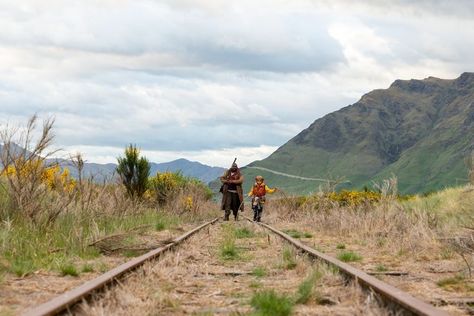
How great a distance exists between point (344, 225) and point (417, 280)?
8.18m

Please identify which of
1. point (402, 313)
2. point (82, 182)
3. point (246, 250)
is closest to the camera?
point (402, 313)

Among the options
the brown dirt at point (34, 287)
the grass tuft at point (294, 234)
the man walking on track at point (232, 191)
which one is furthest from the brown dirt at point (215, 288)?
the man walking on track at point (232, 191)

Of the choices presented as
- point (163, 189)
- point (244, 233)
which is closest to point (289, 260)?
point (244, 233)

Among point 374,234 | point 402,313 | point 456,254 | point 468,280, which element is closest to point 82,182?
point 374,234

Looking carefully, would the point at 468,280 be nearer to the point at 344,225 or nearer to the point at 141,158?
the point at 344,225

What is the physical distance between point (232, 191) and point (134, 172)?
4957 mm

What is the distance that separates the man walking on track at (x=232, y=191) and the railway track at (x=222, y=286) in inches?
629

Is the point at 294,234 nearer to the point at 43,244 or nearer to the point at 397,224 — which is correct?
the point at 397,224

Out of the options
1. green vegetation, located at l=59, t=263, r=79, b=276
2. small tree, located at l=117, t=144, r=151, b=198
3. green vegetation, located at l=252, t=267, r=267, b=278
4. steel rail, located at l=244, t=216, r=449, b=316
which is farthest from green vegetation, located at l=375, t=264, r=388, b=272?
small tree, located at l=117, t=144, r=151, b=198

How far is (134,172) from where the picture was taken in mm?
22578

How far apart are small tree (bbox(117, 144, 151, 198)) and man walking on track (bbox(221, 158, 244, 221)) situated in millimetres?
4305

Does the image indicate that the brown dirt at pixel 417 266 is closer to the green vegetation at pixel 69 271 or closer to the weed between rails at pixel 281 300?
the weed between rails at pixel 281 300

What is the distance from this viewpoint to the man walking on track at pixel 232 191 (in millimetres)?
26328

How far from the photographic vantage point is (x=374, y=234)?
1353 cm
